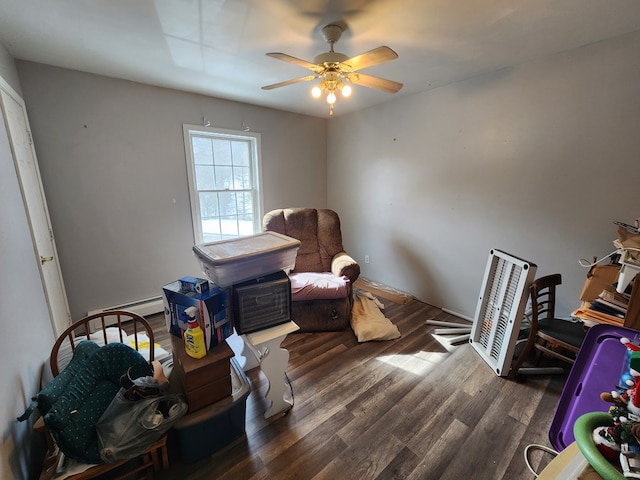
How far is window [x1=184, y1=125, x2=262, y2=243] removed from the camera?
117 inches

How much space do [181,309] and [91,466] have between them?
2.16 ft

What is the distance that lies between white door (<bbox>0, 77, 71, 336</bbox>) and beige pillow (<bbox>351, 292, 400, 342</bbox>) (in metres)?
2.37

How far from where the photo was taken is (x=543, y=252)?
2189mm

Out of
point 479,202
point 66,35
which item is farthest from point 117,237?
point 479,202

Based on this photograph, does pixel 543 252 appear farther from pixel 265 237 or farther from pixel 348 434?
pixel 265 237

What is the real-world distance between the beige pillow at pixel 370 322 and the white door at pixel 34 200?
2367mm

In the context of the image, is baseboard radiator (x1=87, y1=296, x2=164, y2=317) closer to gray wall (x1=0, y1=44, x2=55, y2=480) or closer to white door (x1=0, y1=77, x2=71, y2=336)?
white door (x1=0, y1=77, x2=71, y2=336)

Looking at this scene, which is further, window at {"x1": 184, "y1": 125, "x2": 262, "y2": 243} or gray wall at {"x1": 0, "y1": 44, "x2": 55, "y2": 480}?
window at {"x1": 184, "y1": 125, "x2": 262, "y2": 243}

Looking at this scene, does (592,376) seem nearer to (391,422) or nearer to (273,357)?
(391,422)

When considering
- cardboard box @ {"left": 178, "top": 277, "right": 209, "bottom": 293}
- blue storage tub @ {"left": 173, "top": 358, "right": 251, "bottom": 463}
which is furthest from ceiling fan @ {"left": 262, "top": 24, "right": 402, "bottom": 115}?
blue storage tub @ {"left": 173, "top": 358, "right": 251, "bottom": 463}

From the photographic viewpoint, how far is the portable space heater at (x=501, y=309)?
5.96 feet

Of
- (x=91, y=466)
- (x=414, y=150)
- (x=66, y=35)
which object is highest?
(x=66, y=35)

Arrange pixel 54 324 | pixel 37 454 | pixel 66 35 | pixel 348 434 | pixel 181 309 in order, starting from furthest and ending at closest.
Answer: pixel 54 324
pixel 66 35
pixel 348 434
pixel 181 309
pixel 37 454

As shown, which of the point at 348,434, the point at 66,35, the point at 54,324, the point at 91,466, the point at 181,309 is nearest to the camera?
the point at 91,466
